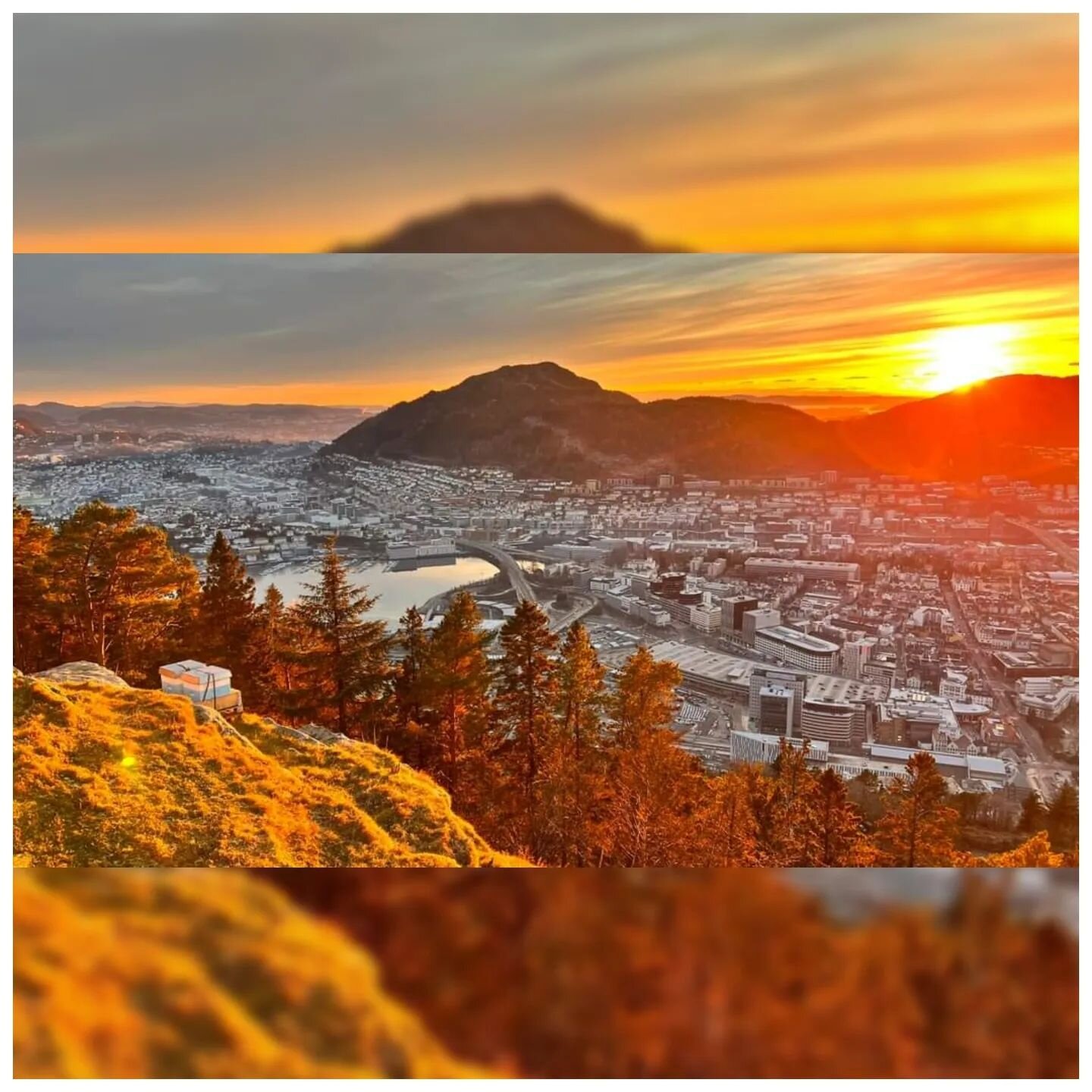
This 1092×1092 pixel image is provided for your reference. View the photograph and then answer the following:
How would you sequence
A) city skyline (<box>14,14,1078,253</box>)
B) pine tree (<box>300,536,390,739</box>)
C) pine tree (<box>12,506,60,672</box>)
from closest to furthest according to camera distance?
city skyline (<box>14,14,1078,253</box>) < pine tree (<box>12,506,60,672</box>) < pine tree (<box>300,536,390,739</box>)

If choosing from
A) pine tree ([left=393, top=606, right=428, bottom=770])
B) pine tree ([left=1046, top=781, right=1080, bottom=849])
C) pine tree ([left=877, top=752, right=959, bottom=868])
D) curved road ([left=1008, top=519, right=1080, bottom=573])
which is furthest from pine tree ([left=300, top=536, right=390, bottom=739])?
pine tree ([left=1046, top=781, right=1080, bottom=849])

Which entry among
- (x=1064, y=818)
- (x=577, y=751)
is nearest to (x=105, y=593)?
(x=577, y=751)

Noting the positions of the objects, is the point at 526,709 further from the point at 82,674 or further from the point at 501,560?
the point at 82,674

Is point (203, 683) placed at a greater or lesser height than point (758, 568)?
lesser

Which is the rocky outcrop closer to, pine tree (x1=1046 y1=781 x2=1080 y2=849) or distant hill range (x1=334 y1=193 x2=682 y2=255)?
distant hill range (x1=334 y1=193 x2=682 y2=255)

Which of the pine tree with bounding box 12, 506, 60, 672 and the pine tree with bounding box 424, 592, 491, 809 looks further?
the pine tree with bounding box 424, 592, 491, 809

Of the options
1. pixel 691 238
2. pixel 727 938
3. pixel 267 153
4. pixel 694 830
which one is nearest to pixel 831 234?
pixel 691 238

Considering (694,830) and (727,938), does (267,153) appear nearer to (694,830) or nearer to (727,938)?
(694,830)
